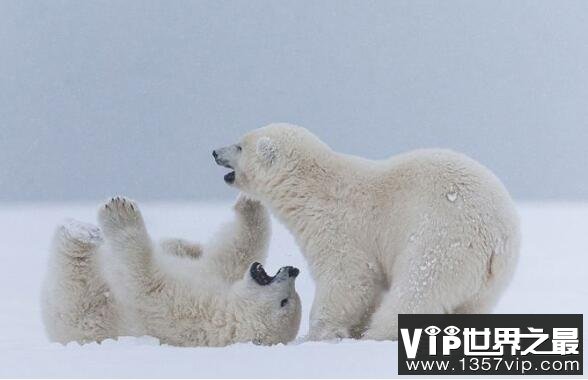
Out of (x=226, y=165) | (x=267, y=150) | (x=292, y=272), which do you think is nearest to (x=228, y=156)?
(x=226, y=165)

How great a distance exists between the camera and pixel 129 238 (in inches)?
254

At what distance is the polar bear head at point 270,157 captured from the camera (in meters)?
7.08

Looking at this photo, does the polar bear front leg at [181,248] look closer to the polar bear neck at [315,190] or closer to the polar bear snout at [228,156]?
the polar bear snout at [228,156]

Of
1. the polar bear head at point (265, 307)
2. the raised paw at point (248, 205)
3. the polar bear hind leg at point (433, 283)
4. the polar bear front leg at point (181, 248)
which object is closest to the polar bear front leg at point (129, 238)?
the polar bear head at point (265, 307)

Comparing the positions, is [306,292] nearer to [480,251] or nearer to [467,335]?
[480,251]

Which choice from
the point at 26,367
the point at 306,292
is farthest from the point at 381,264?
the point at 306,292

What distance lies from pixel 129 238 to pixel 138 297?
36 centimetres

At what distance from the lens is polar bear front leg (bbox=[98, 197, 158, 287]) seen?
6434 millimetres

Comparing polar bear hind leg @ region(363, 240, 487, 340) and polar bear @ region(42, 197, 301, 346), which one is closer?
polar bear hind leg @ region(363, 240, 487, 340)

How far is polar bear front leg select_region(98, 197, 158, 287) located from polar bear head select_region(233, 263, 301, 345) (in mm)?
583

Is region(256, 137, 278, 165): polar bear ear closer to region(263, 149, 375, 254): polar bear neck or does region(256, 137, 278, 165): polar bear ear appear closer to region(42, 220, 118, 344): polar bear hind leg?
region(263, 149, 375, 254): polar bear neck

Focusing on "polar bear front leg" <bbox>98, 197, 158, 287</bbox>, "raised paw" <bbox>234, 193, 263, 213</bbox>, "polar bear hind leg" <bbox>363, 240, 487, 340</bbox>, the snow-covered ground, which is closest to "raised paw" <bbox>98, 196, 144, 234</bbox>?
"polar bear front leg" <bbox>98, 197, 158, 287</bbox>

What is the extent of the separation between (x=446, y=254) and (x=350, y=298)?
0.67m

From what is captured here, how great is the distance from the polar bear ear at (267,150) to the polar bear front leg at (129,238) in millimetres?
1049
